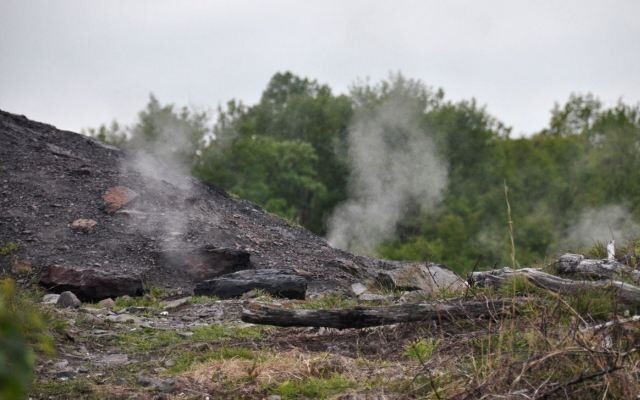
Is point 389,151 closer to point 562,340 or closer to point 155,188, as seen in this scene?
point 155,188

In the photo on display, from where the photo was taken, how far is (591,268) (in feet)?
22.5

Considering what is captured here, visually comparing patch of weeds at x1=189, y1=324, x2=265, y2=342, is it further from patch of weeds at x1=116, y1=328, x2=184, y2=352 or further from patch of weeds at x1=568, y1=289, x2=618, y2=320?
patch of weeds at x1=568, y1=289, x2=618, y2=320

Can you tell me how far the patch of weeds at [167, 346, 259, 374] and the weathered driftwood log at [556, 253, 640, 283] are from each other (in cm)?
Answer: 271

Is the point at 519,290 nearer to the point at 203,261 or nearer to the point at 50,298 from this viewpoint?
the point at 50,298

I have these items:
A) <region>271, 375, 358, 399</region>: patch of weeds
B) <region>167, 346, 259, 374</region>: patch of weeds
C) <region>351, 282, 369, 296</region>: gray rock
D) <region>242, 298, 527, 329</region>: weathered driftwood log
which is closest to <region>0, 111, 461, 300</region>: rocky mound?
<region>351, 282, 369, 296</region>: gray rock

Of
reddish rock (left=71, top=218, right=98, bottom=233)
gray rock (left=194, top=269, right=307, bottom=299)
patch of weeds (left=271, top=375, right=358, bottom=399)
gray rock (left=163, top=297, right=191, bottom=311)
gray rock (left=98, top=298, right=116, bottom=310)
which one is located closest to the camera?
patch of weeds (left=271, top=375, right=358, bottom=399)

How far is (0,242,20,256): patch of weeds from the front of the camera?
31.6ft

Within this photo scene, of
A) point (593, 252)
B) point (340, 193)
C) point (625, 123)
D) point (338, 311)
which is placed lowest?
point (338, 311)

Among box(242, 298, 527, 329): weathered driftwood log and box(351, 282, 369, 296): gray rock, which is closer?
box(242, 298, 527, 329): weathered driftwood log

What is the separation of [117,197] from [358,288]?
3583mm

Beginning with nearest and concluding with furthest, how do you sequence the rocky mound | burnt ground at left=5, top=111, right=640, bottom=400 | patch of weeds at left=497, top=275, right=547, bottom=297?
1. burnt ground at left=5, top=111, right=640, bottom=400
2. patch of weeds at left=497, top=275, right=547, bottom=297
3. the rocky mound

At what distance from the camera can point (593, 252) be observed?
8.09m

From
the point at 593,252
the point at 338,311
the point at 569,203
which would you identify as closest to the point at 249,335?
the point at 338,311

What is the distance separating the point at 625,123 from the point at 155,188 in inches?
1121
